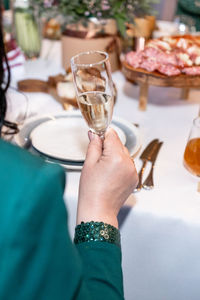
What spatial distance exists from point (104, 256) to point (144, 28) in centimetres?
155

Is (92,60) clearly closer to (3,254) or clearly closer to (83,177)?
(83,177)

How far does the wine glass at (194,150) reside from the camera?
101 centimetres

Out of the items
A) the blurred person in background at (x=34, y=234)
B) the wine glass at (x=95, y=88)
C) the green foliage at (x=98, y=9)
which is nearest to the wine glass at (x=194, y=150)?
the wine glass at (x=95, y=88)

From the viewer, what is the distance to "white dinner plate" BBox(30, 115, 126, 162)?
3.41 feet

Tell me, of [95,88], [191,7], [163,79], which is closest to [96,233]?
[95,88]

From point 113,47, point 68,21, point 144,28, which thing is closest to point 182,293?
point 113,47

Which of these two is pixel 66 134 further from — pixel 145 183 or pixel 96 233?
pixel 96 233

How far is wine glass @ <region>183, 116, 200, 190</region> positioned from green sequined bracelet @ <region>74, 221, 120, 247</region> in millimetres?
397

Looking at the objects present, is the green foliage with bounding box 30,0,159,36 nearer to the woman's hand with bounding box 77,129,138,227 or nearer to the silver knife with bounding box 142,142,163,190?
the silver knife with bounding box 142,142,163,190

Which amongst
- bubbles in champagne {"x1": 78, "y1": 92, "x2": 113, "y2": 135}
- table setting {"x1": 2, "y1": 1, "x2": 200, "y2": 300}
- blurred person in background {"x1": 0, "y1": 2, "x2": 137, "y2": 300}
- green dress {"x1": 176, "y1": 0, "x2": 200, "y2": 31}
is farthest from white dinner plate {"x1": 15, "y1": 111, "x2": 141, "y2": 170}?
green dress {"x1": 176, "y1": 0, "x2": 200, "y2": 31}

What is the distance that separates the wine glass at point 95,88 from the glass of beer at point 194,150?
0.81 feet

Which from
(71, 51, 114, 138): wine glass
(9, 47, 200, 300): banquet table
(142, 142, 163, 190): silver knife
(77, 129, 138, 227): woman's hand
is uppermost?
(71, 51, 114, 138): wine glass

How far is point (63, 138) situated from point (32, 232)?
0.76m

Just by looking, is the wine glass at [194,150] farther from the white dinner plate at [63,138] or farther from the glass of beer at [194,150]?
the white dinner plate at [63,138]
